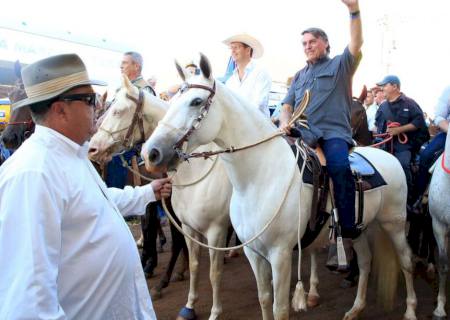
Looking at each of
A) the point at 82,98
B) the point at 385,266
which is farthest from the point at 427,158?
the point at 82,98

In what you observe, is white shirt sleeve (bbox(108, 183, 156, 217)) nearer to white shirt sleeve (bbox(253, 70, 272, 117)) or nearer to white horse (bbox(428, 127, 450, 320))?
white shirt sleeve (bbox(253, 70, 272, 117))

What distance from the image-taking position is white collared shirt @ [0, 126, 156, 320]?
4.39ft

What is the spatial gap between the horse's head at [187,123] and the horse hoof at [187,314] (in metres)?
2.07

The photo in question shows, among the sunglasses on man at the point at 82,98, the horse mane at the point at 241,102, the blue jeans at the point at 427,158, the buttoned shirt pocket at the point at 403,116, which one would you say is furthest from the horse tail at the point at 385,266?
the sunglasses on man at the point at 82,98

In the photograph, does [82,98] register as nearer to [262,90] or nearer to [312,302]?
[262,90]

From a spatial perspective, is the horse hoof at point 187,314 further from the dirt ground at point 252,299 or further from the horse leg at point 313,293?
the horse leg at point 313,293

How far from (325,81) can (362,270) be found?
2013 mm

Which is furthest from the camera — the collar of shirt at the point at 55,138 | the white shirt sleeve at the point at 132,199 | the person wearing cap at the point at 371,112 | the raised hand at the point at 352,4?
the person wearing cap at the point at 371,112

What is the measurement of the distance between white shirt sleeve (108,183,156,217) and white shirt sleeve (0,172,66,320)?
82cm

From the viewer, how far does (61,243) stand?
154 cm

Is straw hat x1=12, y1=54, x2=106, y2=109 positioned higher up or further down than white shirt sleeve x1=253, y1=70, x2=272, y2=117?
higher up

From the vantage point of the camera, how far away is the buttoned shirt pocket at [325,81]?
11.0ft

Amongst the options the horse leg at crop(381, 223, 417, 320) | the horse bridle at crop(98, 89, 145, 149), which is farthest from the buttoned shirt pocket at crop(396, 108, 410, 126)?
the horse bridle at crop(98, 89, 145, 149)

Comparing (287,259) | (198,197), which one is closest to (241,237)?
(287,259)
